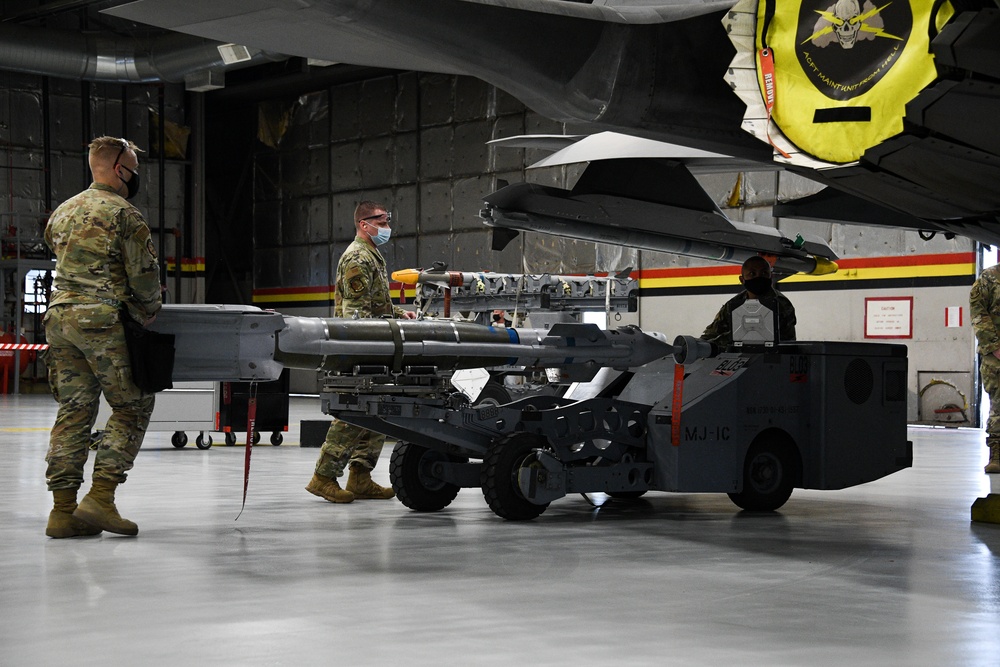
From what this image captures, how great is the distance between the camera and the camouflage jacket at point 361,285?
321 inches

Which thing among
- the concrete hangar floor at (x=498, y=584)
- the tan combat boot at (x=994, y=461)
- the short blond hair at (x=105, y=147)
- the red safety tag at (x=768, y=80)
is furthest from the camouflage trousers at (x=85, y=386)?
the tan combat boot at (x=994, y=461)

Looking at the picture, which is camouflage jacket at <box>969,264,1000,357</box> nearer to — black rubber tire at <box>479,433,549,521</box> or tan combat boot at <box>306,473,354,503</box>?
black rubber tire at <box>479,433,549,521</box>

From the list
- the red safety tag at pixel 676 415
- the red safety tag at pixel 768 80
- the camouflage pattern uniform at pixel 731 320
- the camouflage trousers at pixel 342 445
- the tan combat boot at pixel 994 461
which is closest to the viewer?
the red safety tag at pixel 768 80

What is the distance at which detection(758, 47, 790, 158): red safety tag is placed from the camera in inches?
217

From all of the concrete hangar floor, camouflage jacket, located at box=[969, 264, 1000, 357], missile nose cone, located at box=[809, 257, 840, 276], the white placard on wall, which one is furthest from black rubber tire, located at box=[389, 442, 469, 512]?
the white placard on wall

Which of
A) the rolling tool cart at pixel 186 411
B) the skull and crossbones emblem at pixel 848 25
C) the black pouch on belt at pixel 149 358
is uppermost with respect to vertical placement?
the skull and crossbones emblem at pixel 848 25

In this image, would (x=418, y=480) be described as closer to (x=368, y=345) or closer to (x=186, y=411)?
(x=368, y=345)

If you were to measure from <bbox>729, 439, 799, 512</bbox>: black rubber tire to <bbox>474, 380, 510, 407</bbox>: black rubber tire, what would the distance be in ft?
17.6

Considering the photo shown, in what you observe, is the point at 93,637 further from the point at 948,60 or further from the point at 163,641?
the point at 948,60

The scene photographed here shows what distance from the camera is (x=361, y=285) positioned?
8.16 m

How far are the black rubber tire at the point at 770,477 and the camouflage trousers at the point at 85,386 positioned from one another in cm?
388

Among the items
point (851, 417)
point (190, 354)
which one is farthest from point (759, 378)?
point (190, 354)

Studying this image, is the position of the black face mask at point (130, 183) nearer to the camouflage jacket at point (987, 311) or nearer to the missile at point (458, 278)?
the camouflage jacket at point (987, 311)

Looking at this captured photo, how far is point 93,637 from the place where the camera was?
3943mm
